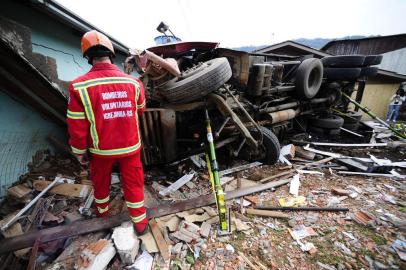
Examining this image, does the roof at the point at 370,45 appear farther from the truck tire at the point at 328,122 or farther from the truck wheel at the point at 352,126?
the truck tire at the point at 328,122

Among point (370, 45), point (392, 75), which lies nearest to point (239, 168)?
point (392, 75)

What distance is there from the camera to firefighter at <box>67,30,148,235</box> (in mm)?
1781

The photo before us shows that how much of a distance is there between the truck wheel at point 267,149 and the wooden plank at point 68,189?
8.81 ft

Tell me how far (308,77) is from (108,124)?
447 centimetres

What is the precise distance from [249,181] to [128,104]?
7.67 feet

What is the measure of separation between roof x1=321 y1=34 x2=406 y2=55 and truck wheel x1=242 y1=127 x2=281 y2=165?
16.7 meters

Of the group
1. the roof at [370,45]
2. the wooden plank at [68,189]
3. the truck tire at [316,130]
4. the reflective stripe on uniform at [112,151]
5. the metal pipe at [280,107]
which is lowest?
the truck tire at [316,130]

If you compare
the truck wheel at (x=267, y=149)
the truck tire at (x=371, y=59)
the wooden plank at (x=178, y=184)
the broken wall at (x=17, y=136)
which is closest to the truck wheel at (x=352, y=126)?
the truck tire at (x=371, y=59)

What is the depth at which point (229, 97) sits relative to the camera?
3607 mm

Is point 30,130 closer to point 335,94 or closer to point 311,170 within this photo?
point 311,170

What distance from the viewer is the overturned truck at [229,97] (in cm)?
262

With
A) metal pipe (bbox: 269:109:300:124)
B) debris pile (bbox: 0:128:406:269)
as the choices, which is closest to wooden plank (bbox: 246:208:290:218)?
debris pile (bbox: 0:128:406:269)

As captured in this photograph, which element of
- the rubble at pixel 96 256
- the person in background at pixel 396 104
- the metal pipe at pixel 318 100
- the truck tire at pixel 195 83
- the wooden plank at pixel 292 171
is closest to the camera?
the rubble at pixel 96 256

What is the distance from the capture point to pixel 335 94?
19.6 ft
